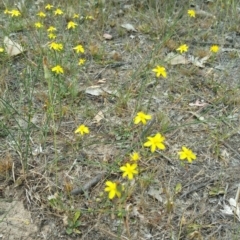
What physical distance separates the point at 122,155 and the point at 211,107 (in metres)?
0.77

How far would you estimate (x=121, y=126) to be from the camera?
7.25 ft

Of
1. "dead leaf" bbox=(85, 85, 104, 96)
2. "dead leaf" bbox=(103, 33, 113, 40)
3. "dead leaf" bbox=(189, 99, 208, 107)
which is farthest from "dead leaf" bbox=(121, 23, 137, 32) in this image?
"dead leaf" bbox=(189, 99, 208, 107)

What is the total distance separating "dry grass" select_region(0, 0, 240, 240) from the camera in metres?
1.76

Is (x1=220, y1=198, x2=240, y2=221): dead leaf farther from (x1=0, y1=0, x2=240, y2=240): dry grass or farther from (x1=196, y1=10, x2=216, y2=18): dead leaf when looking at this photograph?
(x1=196, y1=10, x2=216, y2=18): dead leaf

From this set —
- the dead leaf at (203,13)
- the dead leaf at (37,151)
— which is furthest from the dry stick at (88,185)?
the dead leaf at (203,13)

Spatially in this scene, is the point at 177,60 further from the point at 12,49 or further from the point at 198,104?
the point at 12,49

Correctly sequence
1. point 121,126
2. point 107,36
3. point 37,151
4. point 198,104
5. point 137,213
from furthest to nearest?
point 107,36 < point 198,104 < point 121,126 < point 37,151 < point 137,213

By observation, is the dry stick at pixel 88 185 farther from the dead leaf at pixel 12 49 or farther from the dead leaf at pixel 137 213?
the dead leaf at pixel 12 49

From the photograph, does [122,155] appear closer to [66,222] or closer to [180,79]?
[66,222]

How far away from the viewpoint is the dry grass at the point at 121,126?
1760 millimetres

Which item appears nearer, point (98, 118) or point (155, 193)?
point (155, 193)

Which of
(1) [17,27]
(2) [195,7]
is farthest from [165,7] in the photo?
(1) [17,27]

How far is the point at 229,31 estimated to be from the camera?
10.5 ft

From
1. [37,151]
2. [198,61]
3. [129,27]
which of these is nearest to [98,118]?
[37,151]
